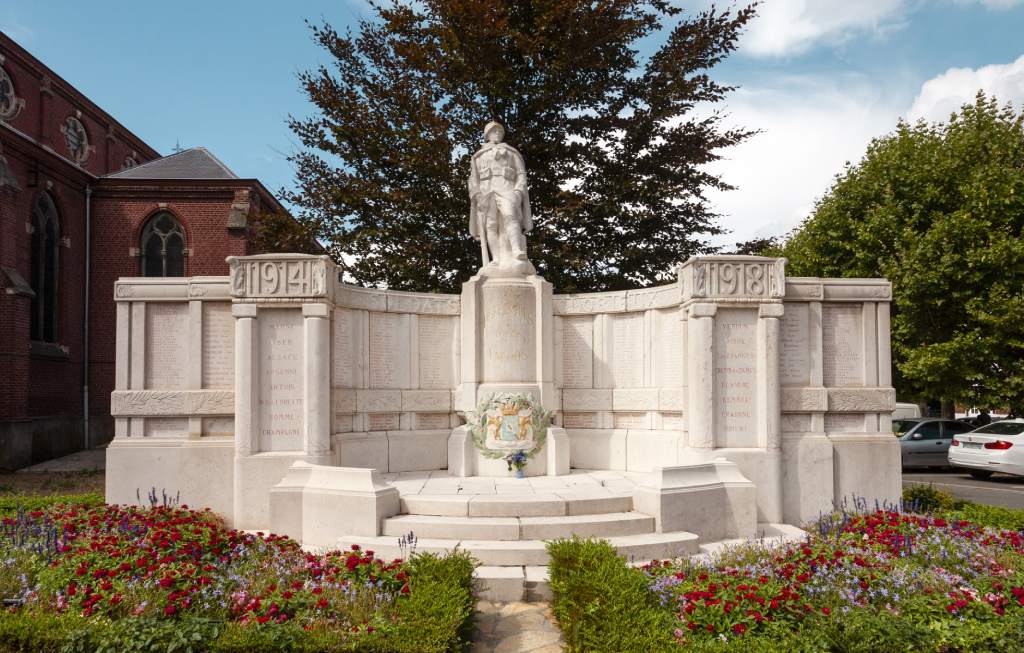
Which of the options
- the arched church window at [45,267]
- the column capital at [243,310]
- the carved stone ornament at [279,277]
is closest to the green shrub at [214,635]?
the column capital at [243,310]

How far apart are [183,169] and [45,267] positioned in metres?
6.74

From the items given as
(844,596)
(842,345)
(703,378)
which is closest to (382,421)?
(703,378)

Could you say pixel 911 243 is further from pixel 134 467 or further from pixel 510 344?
pixel 134 467

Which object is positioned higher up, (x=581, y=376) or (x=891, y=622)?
(x=581, y=376)

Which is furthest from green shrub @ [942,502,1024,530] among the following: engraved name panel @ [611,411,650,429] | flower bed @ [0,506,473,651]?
flower bed @ [0,506,473,651]

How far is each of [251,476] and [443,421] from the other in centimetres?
350

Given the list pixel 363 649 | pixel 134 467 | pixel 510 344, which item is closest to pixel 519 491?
pixel 510 344

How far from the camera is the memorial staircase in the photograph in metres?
7.28

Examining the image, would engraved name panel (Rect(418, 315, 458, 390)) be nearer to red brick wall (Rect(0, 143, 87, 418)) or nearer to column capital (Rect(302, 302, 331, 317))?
column capital (Rect(302, 302, 331, 317))

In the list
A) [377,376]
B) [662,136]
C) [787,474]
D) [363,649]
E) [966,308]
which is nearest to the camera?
[363,649]

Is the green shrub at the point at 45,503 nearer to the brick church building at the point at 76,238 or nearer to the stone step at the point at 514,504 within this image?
the stone step at the point at 514,504

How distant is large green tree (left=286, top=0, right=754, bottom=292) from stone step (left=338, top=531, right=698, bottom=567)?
11309 millimetres

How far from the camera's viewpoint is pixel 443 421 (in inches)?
480

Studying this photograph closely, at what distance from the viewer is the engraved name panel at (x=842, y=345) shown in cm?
1045
